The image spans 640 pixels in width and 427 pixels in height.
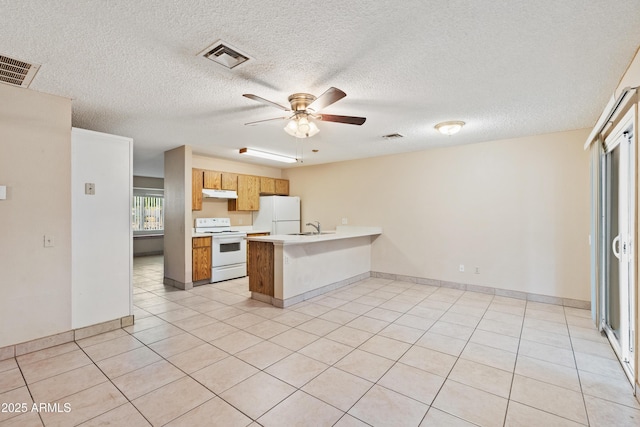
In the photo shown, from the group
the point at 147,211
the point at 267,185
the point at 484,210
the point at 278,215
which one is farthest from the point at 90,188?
the point at 147,211

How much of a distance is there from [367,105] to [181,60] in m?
1.84

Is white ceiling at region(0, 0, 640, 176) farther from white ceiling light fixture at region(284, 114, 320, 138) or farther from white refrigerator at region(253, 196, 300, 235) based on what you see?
white refrigerator at region(253, 196, 300, 235)

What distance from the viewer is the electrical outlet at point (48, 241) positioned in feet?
9.16

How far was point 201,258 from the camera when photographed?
5.27m

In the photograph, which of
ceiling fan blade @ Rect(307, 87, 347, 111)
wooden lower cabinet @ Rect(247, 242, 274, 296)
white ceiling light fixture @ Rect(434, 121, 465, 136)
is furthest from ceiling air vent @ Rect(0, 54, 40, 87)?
white ceiling light fixture @ Rect(434, 121, 465, 136)

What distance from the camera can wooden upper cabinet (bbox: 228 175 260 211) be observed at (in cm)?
627

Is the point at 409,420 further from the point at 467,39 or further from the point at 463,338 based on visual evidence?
the point at 467,39

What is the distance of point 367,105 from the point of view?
314 cm

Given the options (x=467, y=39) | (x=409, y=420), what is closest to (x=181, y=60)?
(x=467, y=39)

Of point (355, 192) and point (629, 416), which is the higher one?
point (355, 192)

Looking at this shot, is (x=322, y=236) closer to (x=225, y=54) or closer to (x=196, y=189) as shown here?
(x=196, y=189)

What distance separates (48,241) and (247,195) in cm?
382

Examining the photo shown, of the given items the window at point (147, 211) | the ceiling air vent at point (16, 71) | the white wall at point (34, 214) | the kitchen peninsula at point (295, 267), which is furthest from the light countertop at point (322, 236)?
the window at point (147, 211)

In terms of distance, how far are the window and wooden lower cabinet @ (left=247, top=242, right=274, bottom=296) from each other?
21.2 ft
